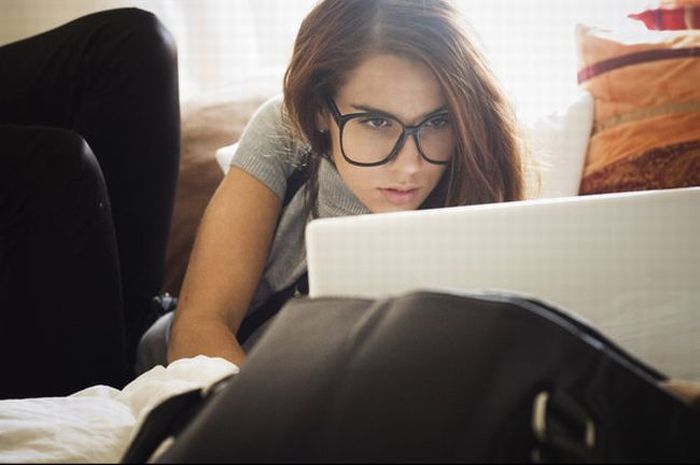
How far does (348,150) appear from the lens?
1014mm

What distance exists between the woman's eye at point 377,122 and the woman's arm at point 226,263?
0.20 metres

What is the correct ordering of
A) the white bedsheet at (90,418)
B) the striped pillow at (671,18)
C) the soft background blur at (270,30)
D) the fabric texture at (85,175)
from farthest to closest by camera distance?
1. the soft background blur at (270,30)
2. the striped pillow at (671,18)
3. the fabric texture at (85,175)
4. the white bedsheet at (90,418)

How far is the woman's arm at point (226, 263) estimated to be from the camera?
1025mm

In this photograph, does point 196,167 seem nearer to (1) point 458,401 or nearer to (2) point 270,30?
(2) point 270,30

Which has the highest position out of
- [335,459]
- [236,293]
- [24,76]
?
[24,76]

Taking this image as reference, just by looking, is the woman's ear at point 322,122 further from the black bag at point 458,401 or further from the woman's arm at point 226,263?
the black bag at point 458,401

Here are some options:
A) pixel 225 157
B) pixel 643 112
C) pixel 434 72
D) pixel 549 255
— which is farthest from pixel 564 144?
pixel 549 255

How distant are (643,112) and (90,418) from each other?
96 centimetres

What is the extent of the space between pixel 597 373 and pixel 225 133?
1.12 meters

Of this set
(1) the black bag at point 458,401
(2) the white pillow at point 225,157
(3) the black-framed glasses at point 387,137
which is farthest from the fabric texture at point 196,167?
(1) the black bag at point 458,401

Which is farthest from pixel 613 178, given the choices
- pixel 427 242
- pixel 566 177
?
pixel 427 242

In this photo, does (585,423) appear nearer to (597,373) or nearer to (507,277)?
(597,373)

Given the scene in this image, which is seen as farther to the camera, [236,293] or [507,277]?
[236,293]

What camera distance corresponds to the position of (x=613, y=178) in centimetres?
125
